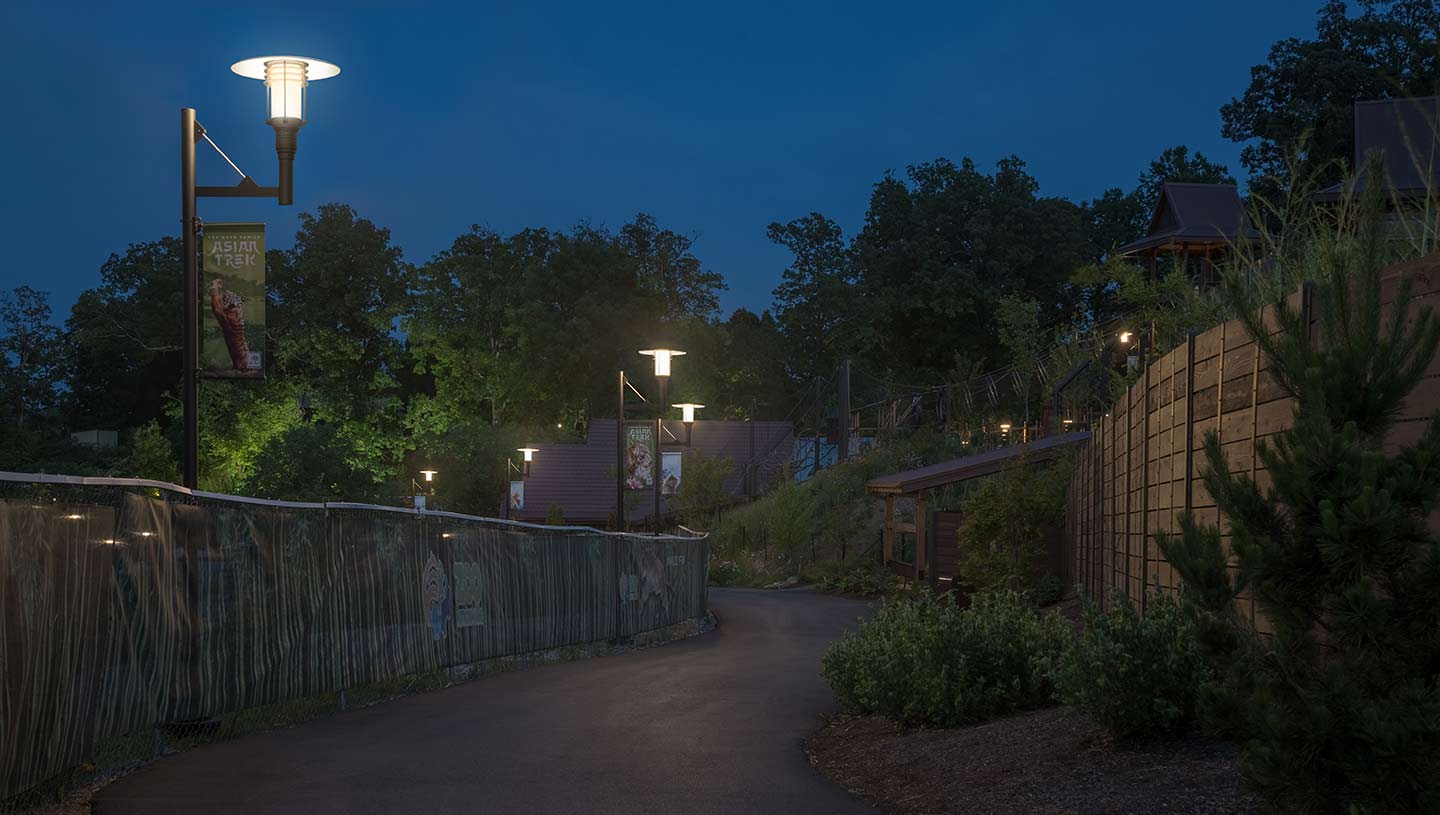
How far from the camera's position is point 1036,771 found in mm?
8711

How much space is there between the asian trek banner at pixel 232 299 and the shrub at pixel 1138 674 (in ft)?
26.2

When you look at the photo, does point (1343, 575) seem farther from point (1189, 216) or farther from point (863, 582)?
point (1189, 216)

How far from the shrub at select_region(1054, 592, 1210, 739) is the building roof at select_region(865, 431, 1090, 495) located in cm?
1646

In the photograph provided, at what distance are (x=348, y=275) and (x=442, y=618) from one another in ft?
208

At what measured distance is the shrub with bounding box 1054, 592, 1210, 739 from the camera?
858 cm

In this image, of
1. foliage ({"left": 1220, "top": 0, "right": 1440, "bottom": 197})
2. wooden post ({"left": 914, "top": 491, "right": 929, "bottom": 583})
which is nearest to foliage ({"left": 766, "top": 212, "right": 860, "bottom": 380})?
foliage ({"left": 1220, "top": 0, "right": 1440, "bottom": 197})

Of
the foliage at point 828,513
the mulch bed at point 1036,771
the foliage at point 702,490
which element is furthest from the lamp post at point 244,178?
the foliage at point 702,490

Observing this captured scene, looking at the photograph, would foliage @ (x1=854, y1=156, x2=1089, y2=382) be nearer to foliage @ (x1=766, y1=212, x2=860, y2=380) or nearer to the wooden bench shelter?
foliage @ (x1=766, y1=212, x2=860, y2=380)

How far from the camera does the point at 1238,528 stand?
17.6ft

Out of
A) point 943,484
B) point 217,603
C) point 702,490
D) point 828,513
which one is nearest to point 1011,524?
point 943,484

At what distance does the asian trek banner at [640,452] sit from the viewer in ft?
131

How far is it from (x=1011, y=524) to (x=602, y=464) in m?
38.9

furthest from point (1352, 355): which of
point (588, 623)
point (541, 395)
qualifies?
point (541, 395)

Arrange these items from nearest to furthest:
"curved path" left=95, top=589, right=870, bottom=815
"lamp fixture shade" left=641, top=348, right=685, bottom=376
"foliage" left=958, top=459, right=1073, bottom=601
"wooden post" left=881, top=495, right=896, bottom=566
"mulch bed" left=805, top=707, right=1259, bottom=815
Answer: "mulch bed" left=805, top=707, right=1259, bottom=815 → "curved path" left=95, top=589, right=870, bottom=815 → "foliage" left=958, top=459, right=1073, bottom=601 → "lamp fixture shade" left=641, top=348, right=685, bottom=376 → "wooden post" left=881, top=495, right=896, bottom=566
